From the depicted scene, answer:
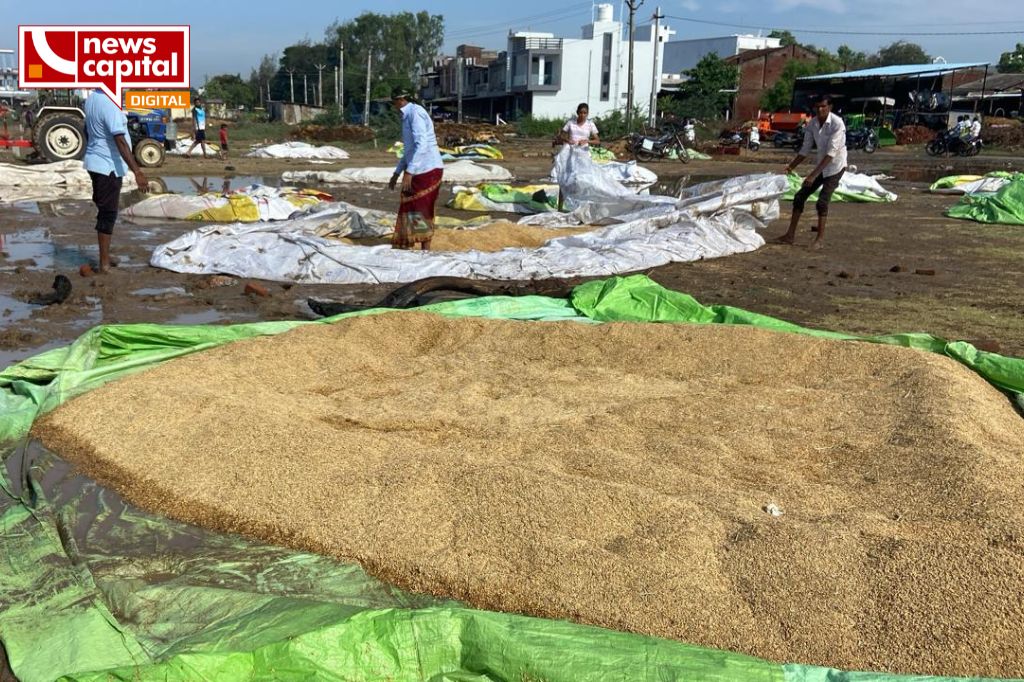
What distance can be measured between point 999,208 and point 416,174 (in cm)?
646

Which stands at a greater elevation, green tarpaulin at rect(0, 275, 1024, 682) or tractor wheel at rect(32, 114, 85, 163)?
tractor wheel at rect(32, 114, 85, 163)

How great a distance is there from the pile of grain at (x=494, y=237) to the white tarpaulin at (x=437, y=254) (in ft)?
1.74

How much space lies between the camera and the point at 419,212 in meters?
6.44

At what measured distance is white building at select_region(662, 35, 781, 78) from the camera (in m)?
50.2

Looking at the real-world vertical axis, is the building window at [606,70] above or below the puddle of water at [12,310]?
above

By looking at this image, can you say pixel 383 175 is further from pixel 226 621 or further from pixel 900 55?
pixel 900 55

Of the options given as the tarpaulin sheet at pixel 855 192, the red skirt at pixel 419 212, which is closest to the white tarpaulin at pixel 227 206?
the red skirt at pixel 419 212

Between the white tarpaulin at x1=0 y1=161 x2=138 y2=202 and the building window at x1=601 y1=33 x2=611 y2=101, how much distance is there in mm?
33749

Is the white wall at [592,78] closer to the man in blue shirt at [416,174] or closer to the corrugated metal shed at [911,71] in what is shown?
the corrugated metal shed at [911,71]

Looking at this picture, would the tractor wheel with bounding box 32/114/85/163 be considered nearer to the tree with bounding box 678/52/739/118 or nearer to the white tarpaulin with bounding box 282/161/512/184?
the white tarpaulin with bounding box 282/161/512/184

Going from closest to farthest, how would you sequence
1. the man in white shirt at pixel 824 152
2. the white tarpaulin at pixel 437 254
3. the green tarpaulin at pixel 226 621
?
the green tarpaulin at pixel 226 621, the white tarpaulin at pixel 437 254, the man in white shirt at pixel 824 152

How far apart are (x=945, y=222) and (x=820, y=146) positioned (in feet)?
9.31

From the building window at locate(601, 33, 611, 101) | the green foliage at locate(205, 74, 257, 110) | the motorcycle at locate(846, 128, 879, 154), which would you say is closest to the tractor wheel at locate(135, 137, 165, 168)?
the motorcycle at locate(846, 128, 879, 154)

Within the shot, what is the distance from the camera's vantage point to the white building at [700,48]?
165 feet
